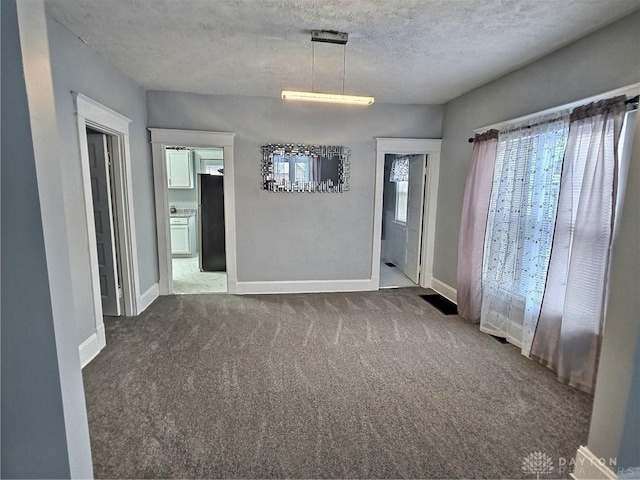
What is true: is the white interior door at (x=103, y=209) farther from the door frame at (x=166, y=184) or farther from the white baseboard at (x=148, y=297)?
the door frame at (x=166, y=184)

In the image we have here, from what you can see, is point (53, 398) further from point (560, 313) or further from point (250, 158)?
point (250, 158)

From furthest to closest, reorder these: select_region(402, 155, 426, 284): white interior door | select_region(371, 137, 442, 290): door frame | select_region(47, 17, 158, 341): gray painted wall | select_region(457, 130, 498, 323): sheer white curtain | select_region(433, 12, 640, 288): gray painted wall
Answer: select_region(402, 155, 426, 284): white interior door, select_region(371, 137, 442, 290): door frame, select_region(457, 130, 498, 323): sheer white curtain, select_region(47, 17, 158, 341): gray painted wall, select_region(433, 12, 640, 288): gray painted wall

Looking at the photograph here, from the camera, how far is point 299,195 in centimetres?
438

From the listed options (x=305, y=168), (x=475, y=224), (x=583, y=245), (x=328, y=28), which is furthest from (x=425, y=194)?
(x=328, y=28)

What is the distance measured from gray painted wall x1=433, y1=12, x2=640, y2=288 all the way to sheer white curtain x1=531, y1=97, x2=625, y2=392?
0.27 meters

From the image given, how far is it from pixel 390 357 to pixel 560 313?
1.39 m

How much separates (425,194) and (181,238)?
15.6 feet

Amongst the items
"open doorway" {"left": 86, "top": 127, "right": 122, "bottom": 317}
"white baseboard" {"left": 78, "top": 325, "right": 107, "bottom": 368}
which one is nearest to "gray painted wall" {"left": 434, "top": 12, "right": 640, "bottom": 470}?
"white baseboard" {"left": 78, "top": 325, "right": 107, "bottom": 368}

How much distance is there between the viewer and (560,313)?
101 inches

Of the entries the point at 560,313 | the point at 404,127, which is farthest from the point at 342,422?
the point at 404,127

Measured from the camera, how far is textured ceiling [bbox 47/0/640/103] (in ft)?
6.86

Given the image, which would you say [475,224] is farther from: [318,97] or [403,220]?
[403,220]

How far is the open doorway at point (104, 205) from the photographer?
127 inches

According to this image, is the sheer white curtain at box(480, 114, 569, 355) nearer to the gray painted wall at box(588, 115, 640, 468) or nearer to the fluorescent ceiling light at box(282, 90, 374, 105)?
the gray painted wall at box(588, 115, 640, 468)
